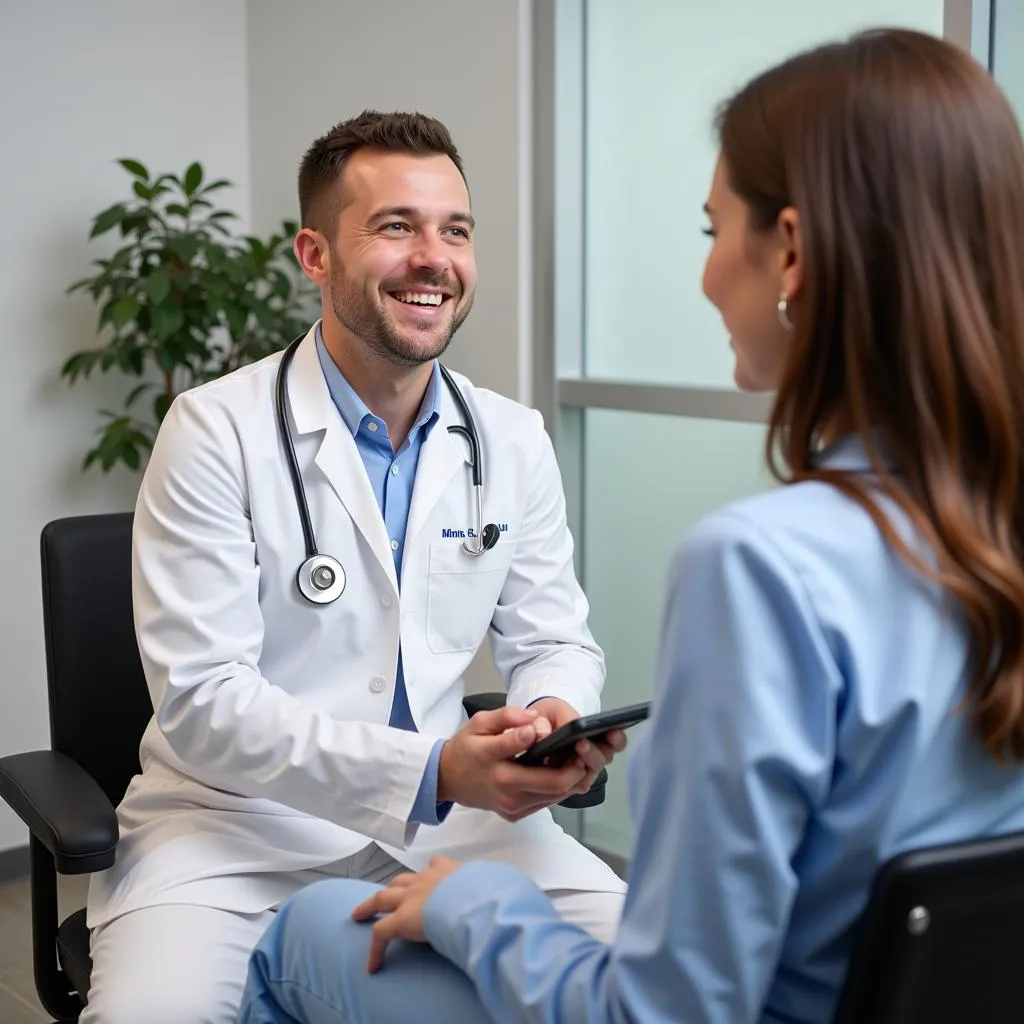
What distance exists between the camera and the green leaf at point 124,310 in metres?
2.72

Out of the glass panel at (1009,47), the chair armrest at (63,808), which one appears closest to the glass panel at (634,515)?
the glass panel at (1009,47)

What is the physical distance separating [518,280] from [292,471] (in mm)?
1206

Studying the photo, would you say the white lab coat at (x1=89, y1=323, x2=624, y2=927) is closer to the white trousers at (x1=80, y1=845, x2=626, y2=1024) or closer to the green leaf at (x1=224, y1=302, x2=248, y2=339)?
the white trousers at (x1=80, y1=845, x2=626, y2=1024)

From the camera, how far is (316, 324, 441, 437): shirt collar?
5.58 ft

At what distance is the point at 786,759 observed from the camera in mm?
734

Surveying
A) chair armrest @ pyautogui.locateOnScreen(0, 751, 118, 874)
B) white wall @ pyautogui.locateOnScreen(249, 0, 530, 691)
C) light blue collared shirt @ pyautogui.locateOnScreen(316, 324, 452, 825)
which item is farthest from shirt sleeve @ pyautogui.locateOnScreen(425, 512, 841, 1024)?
white wall @ pyautogui.locateOnScreen(249, 0, 530, 691)

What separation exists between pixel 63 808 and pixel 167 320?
1544 mm

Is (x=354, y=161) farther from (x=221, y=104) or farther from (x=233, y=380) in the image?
(x=221, y=104)

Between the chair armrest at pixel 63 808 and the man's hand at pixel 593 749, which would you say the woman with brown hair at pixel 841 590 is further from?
the chair armrest at pixel 63 808

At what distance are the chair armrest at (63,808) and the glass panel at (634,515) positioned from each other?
53.2 inches

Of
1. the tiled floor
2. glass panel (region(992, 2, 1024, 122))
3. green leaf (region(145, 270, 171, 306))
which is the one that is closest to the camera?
glass panel (region(992, 2, 1024, 122))

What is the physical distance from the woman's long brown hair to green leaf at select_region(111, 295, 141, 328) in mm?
2129

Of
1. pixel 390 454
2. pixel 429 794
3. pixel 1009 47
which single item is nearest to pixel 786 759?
pixel 429 794

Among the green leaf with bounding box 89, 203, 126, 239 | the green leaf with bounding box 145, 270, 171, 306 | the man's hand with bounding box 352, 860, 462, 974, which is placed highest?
the green leaf with bounding box 89, 203, 126, 239
